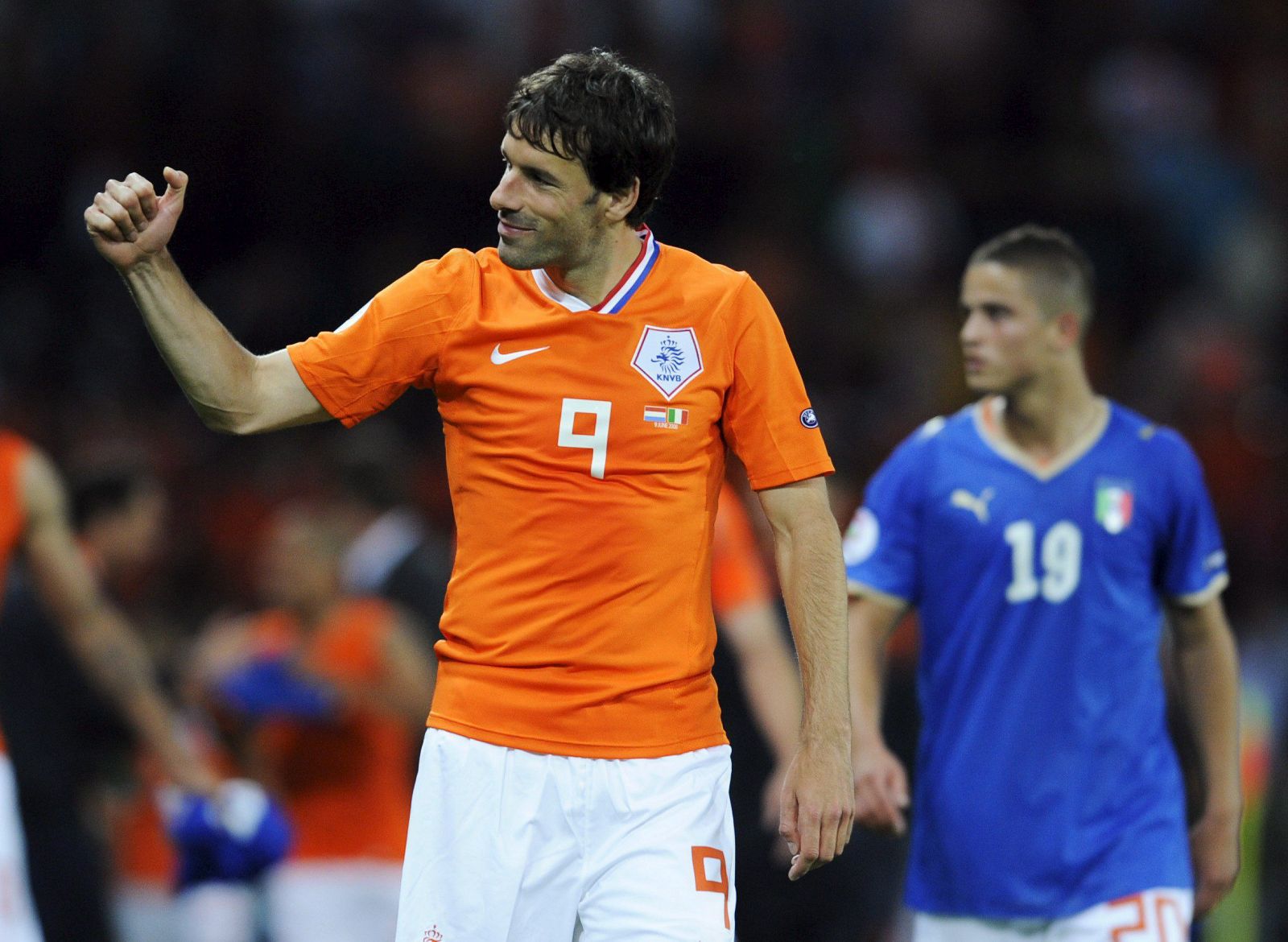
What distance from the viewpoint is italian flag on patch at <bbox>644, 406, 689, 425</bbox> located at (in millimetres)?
4082

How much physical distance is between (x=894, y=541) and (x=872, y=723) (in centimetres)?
51

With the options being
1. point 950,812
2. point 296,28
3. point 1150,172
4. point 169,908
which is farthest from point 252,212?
point 950,812

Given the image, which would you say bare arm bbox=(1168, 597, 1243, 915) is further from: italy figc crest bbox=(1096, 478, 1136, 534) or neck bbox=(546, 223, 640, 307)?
neck bbox=(546, 223, 640, 307)

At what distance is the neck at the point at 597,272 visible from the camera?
4.16 meters

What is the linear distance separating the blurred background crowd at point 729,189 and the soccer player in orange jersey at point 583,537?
6.97 m

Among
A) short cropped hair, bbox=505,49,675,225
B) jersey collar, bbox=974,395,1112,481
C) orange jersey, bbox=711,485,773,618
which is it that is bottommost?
orange jersey, bbox=711,485,773,618

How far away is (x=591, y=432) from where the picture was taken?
4.06 metres

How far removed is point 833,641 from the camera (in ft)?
13.2

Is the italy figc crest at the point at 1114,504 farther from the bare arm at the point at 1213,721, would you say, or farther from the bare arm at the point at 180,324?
the bare arm at the point at 180,324

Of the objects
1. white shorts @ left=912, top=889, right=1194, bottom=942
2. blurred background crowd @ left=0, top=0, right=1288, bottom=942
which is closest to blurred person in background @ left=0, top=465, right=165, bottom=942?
Result: blurred background crowd @ left=0, top=0, right=1288, bottom=942

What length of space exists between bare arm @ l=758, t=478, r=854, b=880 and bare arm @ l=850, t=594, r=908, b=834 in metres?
1.10

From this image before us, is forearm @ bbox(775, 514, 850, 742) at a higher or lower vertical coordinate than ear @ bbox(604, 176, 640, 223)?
lower

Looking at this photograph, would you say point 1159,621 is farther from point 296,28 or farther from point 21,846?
point 296,28

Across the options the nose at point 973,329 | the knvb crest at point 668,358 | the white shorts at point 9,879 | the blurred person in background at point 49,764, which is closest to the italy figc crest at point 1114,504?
the nose at point 973,329
